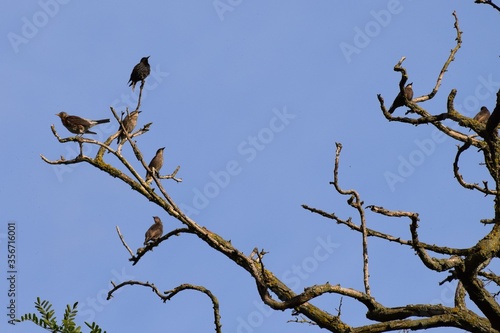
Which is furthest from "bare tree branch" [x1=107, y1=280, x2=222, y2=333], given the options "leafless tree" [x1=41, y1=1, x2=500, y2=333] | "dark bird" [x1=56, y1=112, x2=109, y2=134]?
"dark bird" [x1=56, y1=112, x2=109, y2=134]

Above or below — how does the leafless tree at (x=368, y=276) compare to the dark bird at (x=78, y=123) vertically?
below

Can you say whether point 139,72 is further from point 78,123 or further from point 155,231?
point 155,231

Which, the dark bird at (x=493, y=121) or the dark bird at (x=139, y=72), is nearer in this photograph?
the dark bird at (x=493, y=121)

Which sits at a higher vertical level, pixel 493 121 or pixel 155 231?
pixel 155 231

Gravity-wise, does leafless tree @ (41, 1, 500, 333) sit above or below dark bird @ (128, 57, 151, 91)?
below

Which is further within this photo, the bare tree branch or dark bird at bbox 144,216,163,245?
dark bird at bbox 144,216,163,245

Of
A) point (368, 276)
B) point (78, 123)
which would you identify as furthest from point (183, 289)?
point (78, 123)

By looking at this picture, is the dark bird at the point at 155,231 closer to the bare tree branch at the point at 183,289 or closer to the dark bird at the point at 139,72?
the dark bird at the point at 139,72

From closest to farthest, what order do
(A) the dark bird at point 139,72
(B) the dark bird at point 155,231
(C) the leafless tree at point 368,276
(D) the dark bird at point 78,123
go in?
(C) the leafless tree at point 368,276 < (D) the dark bird at point 78,123 < (B) the dark bird at point 155,231 < (A) the dark bird at point 139,72

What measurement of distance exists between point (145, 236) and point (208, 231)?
5488 mm

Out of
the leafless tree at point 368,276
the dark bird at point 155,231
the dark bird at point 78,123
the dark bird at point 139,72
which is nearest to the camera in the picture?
the leafless tree at point 368,276

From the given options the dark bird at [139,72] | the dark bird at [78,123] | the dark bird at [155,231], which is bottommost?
the dark bird at [155,231]

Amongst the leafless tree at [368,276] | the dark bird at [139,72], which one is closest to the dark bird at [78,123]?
the dark bird at [139,72]

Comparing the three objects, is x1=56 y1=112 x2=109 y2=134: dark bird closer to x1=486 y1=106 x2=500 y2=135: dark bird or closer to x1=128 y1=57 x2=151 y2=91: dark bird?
x1=128 y1=57 x2=151 y2=91: dark bird
